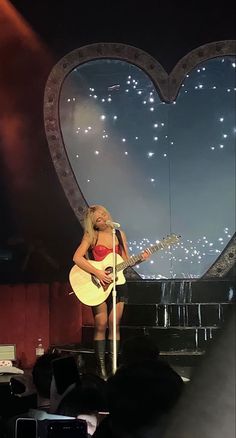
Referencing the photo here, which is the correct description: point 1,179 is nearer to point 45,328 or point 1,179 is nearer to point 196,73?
point 45,328

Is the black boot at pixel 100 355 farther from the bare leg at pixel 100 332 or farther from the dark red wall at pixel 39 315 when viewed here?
the dark red wall at pixel 39 315

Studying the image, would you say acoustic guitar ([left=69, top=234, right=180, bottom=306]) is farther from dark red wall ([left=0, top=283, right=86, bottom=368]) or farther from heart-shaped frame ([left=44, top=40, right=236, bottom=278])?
heart-shaped frame ([left=44, top=40, right=236, bottom=278])

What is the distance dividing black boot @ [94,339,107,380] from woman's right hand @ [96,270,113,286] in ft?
1.77

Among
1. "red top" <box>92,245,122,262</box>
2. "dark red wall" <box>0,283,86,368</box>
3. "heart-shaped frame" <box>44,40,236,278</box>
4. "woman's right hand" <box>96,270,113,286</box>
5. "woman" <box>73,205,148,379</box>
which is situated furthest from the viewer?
"heart-shaped frame" <box>44,40,236,278</box>

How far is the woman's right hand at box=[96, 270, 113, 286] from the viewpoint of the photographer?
448cm

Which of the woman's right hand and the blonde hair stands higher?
the blonde hair

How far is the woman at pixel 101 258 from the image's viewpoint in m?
4.59

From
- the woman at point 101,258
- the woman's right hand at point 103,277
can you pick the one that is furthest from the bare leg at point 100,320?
the woman's right hand at point 103,277

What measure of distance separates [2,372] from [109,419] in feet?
10.4

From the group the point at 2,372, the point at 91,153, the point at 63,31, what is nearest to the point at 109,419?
the point at 2,372

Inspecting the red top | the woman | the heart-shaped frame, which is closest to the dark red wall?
the woman

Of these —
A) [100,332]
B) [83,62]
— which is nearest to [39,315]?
[100,332]

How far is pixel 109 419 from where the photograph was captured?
1.18m

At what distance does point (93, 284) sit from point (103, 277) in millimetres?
170
